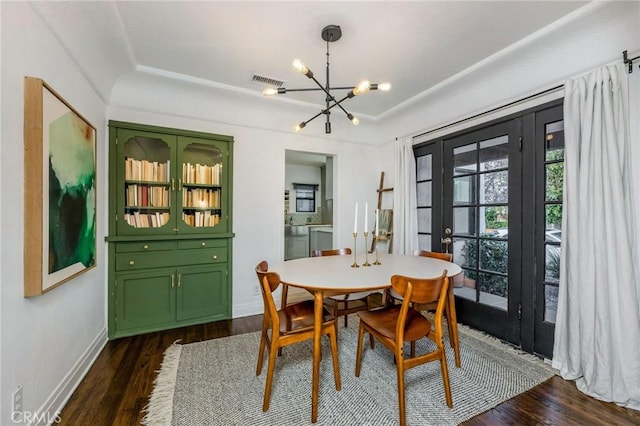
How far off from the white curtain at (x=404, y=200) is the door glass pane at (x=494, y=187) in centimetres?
89

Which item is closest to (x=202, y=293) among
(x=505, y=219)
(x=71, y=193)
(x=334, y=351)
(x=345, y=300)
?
(x=71, y=193)

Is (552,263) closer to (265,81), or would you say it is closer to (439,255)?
(439,255)

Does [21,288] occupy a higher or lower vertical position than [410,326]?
higher

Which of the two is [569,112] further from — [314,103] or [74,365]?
[74,365]

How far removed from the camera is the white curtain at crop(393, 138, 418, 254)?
3523mm

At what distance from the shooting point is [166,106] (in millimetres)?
2936

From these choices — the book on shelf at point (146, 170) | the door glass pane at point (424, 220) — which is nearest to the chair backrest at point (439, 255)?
the door glass pane at point (424, 220)

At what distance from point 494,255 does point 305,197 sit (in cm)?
517

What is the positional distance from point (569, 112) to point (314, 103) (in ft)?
8.03

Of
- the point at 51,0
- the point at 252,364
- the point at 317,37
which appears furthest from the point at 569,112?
the point at 51,0

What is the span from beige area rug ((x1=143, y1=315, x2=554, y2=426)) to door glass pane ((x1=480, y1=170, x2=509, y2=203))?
4.50 ft

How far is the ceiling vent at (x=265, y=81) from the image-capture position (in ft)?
9.05

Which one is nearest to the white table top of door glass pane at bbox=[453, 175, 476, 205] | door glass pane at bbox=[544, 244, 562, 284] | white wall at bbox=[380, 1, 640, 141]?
door glass pane at bbox=[544, 244, 562, 284]

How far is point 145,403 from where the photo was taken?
5.64 feet
